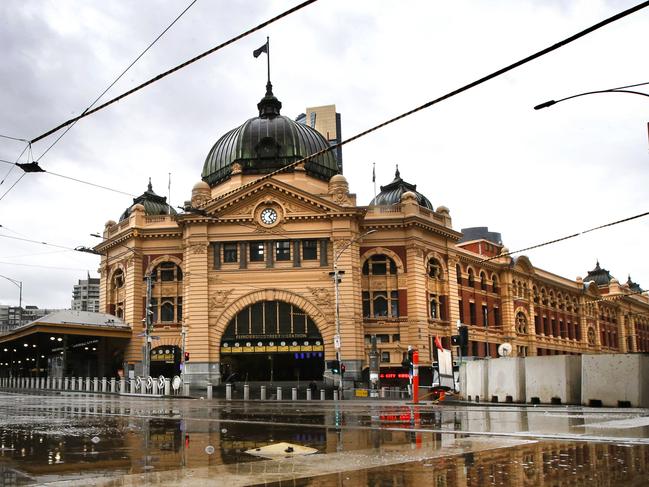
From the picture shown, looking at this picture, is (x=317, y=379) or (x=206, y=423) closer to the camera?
(x=206, y=423)

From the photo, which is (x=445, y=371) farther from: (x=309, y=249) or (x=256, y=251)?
→ (x=256, y=251)

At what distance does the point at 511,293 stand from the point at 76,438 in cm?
7041

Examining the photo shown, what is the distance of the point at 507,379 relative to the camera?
1147 inches

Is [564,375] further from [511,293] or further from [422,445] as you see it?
[511,293]

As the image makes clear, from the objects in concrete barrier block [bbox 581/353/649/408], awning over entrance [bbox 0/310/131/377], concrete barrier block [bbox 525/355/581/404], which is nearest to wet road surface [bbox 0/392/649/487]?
concrete barrier block [bbox 581/353/649/408]

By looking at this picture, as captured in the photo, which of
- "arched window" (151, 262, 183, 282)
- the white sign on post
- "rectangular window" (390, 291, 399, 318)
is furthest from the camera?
"arched window" (151, 262, 183, 282)

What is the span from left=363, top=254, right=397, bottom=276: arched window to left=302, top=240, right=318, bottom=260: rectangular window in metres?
5.38

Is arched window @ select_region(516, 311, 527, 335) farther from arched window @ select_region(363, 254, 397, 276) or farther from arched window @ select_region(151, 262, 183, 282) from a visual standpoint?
arched window @ select_region(151, 262, 183, 282)

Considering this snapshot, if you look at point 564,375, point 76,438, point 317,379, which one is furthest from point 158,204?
point 76,438

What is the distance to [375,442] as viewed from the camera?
44.9ft

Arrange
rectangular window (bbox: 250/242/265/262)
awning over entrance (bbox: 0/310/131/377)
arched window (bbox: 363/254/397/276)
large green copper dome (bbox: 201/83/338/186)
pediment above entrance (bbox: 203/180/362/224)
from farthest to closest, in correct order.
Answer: large green copper dome (bbox: 201/83/338/186) → arched window (bbox: 363/254/397/276) → awning over entrance (bbox: 0/310/131/377) → rectangular window (bbox: 250/242/265/262) → pediment above entrance (bbox: 203/180/362/224)

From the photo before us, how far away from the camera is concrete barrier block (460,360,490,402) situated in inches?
1201

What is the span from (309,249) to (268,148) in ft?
39.5

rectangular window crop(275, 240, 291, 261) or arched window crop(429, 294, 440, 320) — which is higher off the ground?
rectangular window crop(275, 240, 291, 261)
